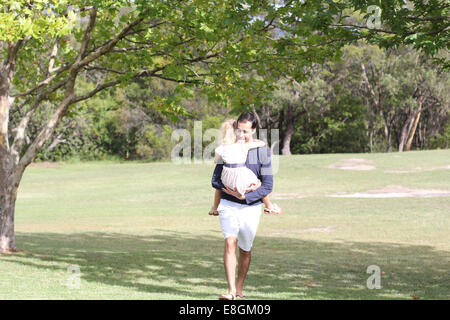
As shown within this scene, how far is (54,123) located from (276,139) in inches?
1891

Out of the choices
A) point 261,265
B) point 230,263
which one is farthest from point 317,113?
point 230,263

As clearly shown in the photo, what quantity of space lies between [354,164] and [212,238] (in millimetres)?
23750

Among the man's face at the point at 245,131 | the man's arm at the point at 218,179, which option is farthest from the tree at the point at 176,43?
the man's arm at the point at 218,179

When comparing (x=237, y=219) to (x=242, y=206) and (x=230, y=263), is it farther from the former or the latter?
(x=230, y=263)

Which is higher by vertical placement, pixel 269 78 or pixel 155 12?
pixel 155 12

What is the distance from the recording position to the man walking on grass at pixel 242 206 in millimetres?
7715

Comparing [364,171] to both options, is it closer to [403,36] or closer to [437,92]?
[437,92]

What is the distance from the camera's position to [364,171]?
127 feet

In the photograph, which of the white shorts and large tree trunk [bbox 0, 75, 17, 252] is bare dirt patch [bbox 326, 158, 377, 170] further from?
the white shorts

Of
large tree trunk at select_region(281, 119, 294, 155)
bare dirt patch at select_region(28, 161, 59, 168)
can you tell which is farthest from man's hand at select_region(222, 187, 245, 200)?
large tree trunk at select_region(281, 119, 294, 155)

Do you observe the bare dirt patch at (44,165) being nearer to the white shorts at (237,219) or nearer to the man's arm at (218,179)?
the man's arm at (218,179)

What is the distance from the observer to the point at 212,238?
19.8 meters

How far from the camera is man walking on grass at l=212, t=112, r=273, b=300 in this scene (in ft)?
25.3

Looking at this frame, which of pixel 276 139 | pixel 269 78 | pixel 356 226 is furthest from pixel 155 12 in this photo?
pixel 276 139
